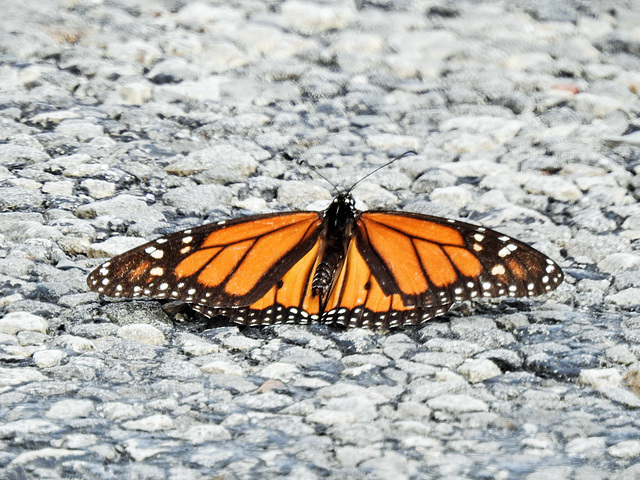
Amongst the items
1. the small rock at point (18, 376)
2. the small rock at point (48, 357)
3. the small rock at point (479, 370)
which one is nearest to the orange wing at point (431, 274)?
the small rock at point (479, 370)

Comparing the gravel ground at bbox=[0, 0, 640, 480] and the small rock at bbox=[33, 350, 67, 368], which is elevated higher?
the gravel ground at bbox=[0, 0, 640, 480]

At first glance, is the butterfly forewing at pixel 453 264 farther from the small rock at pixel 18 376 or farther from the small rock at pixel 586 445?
the small rock at pixel 18 376

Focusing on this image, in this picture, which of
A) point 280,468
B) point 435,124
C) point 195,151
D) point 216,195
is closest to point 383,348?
point 280,468

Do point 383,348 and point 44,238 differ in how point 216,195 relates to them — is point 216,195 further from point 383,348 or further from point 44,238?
point 383,348

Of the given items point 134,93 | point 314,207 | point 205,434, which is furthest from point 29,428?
point 134,93

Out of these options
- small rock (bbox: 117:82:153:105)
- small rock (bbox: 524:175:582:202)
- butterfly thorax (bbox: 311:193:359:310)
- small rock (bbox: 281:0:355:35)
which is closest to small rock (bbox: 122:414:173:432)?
butterfly thorax (bbox: 311:193:359:310)

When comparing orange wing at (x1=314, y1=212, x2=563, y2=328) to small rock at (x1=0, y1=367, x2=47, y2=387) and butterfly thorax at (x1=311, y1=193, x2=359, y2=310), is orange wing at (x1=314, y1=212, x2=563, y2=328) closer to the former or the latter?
butterfly thorax at (x1=311, y1=193, x2=359, y2=310)

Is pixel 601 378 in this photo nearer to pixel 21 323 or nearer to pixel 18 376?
pixel 18 376
